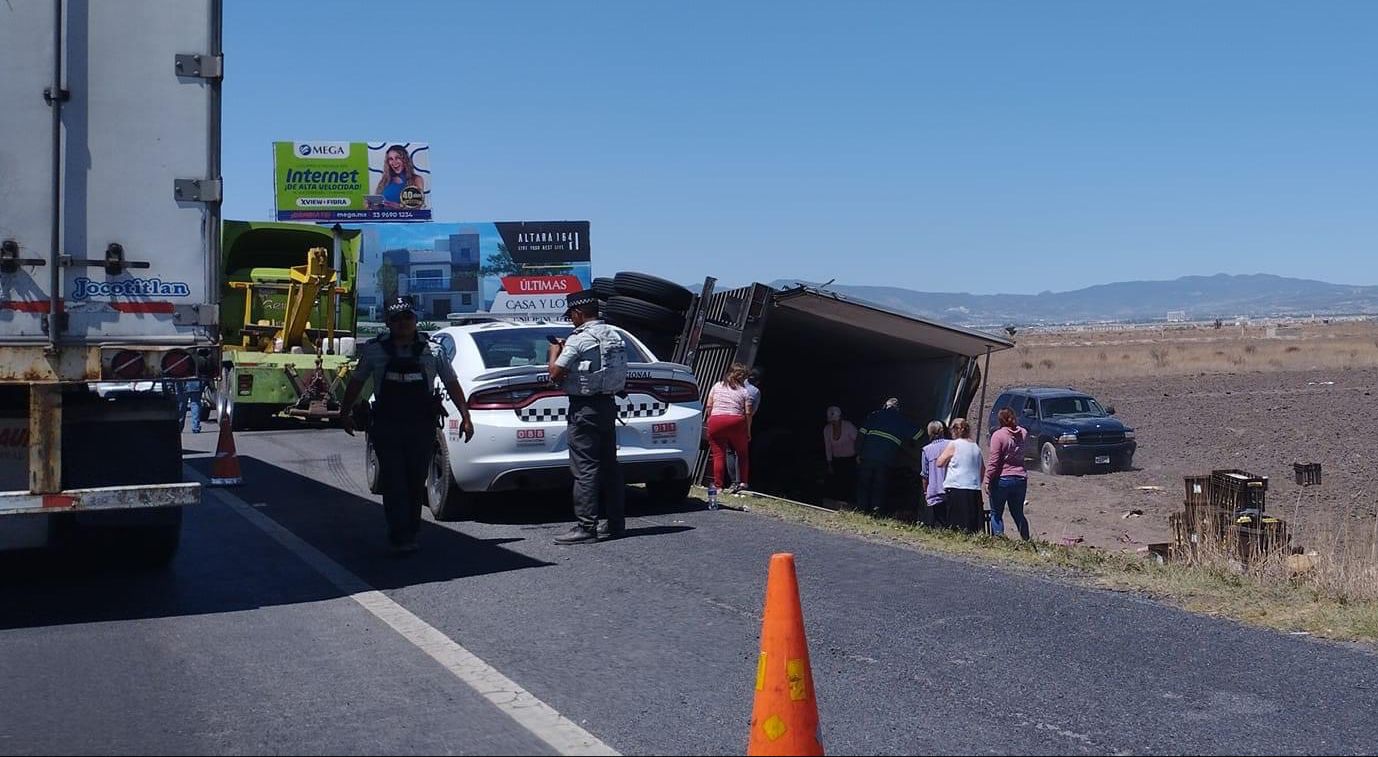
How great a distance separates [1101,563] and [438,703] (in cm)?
483

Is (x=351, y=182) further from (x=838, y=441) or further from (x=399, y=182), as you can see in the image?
(x=838, y=441)

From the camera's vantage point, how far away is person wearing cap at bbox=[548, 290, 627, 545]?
30.6ft

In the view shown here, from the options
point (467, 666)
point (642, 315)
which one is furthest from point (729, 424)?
point (467, 666)

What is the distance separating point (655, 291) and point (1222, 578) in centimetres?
953

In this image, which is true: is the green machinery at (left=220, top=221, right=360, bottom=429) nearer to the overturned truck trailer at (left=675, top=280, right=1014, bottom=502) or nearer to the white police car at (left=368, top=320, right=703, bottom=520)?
the overturned truck trailer at (left=675, top=280, right=1014, bottom=502)

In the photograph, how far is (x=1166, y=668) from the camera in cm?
606

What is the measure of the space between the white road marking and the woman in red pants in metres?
4.92

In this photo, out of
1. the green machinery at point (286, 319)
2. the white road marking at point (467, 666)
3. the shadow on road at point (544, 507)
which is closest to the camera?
the white road marking at point (467, 666)

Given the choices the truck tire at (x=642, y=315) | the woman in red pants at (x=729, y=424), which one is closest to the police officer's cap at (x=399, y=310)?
the woman in red pants at (x=729, y=424)

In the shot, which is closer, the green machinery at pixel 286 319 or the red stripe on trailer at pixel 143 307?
the red stripe on trailer at pixel 143 307

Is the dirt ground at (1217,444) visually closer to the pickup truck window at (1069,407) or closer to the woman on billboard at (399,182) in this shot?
the pickup truck window at (1069,407)

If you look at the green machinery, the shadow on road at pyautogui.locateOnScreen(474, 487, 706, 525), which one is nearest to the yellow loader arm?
the green machinery

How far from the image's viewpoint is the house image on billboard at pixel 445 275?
40.3m

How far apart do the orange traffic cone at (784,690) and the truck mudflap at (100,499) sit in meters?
4.09
